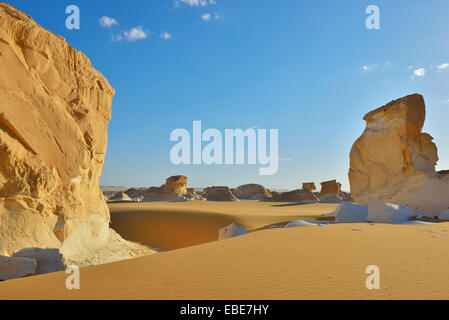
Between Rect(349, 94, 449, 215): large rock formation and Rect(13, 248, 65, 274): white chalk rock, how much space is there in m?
14.6

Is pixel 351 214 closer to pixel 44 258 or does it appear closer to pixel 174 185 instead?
pixel 44 258

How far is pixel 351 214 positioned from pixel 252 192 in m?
34.2

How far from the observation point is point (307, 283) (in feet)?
11.1

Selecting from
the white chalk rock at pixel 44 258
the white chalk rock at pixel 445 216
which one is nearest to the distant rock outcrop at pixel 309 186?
the white chalk rock at pixel 445 216

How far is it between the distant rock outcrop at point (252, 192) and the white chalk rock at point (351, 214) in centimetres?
3257

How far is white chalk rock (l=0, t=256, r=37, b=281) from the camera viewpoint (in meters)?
4.61

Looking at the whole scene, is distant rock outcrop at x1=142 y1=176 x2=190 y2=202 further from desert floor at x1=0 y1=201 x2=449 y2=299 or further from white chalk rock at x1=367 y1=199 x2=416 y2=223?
desert floor at x1=0 y1=201 x2=449 y2=299

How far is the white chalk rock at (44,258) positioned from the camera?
16.6 ft

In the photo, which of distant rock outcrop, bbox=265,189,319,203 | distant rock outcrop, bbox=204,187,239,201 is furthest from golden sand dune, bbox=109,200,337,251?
distant rock outcrop, bbox=204,187,239,201

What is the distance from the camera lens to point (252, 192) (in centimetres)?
4734

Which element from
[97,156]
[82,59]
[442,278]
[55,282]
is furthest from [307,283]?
[82,59]

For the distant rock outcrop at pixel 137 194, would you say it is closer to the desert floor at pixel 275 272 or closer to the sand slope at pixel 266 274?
the desert floor at pixel 275 272

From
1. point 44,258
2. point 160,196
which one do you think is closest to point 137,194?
point 160,196
